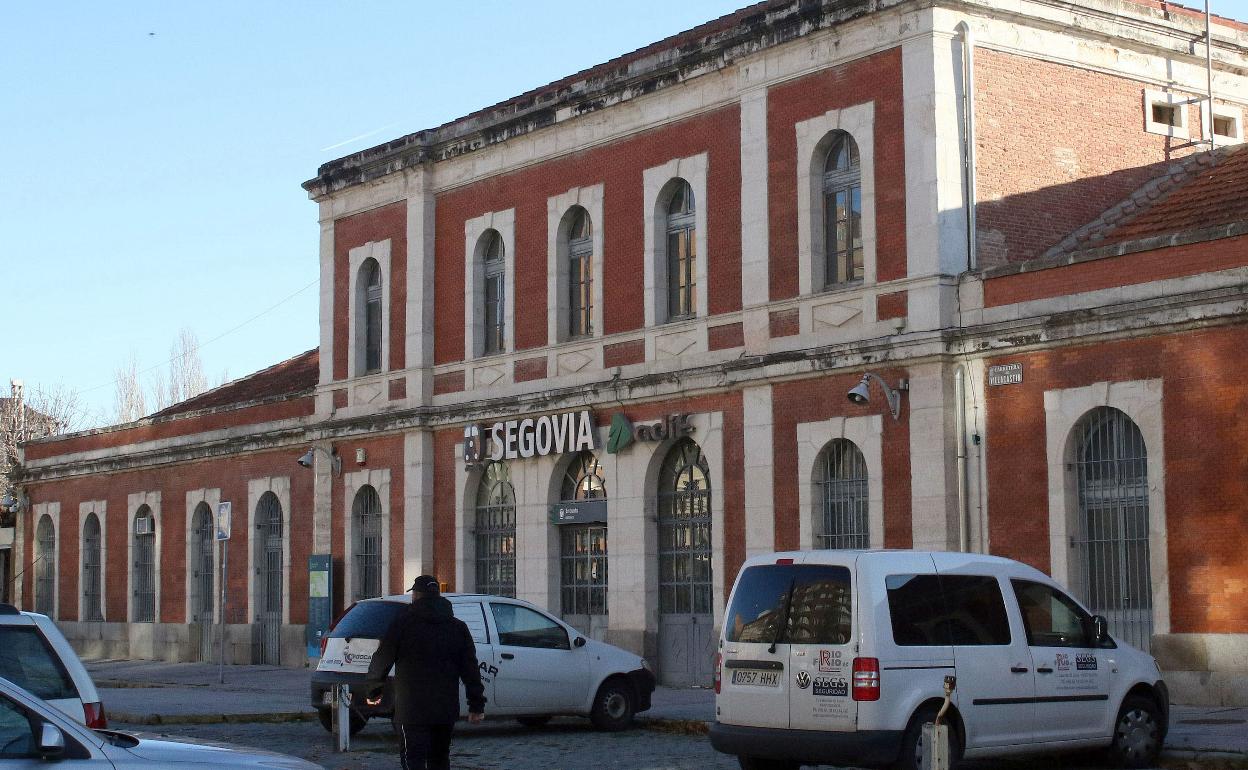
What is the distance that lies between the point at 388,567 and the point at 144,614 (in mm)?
11244

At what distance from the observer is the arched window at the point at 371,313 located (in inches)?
1368

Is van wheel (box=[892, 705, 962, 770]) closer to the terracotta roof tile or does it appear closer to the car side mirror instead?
the car side mirror

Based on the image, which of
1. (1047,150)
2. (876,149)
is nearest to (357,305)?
(876,149)

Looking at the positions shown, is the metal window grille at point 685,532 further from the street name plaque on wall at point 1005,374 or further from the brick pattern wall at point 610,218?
the street name plaque on wall at point 1005,374

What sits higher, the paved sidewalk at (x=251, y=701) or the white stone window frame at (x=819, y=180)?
the white stone window frame at (x=819, y=180)

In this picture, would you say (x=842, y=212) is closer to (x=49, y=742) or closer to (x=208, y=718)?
(x=208, y=718)

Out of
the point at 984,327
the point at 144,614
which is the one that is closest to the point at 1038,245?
the point at 984,327

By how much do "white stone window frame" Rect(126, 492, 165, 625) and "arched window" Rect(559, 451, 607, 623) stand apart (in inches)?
582

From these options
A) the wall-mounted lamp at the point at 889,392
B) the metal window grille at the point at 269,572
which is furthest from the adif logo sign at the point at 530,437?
the metal window grille at the point at 269,572

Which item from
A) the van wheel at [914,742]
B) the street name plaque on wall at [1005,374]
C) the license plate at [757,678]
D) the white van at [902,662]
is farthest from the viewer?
the street name plaque on wall at [1005,374]

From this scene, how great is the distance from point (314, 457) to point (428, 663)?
23137mm

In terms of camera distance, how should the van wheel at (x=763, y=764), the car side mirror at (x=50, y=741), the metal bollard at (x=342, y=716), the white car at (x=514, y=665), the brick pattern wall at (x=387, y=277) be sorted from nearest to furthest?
the car side mirror at (x=50, y=741), the van wheel at (x=763, y=764), the metal bollard at (x=342, y=716), the white car at (x=514, y=665), the brick pattern wall at (x=387, y=277)

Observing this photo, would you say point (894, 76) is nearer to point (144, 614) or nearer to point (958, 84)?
point (958, 84)

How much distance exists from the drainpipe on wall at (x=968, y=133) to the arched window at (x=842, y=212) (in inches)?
63.4
